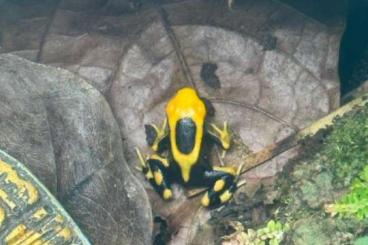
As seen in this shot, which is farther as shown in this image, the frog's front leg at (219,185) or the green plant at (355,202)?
the frog's front leg at (219,185)

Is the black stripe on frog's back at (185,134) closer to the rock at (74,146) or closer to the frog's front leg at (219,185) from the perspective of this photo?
the frog's front leg at (219,185)

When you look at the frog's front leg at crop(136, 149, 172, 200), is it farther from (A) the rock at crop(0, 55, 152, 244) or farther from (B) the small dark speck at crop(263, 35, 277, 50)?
(B) the small dark speck at crop(263, 35, 277, 50)

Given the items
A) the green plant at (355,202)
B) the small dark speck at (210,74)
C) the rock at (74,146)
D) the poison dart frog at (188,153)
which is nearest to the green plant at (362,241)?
the green plant at (355,202)

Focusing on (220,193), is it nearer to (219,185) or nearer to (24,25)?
(219,185)

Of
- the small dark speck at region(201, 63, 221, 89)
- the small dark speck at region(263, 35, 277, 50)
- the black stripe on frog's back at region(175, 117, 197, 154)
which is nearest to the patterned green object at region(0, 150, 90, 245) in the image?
the black stripe on frog's back at region(175, 117, 197, 154)

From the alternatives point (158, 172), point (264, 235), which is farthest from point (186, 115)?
point (264, 235)

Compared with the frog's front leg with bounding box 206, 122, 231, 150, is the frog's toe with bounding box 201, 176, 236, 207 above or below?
below

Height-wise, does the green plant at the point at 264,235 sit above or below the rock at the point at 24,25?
below

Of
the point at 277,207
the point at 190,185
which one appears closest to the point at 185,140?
the point at 190,185
